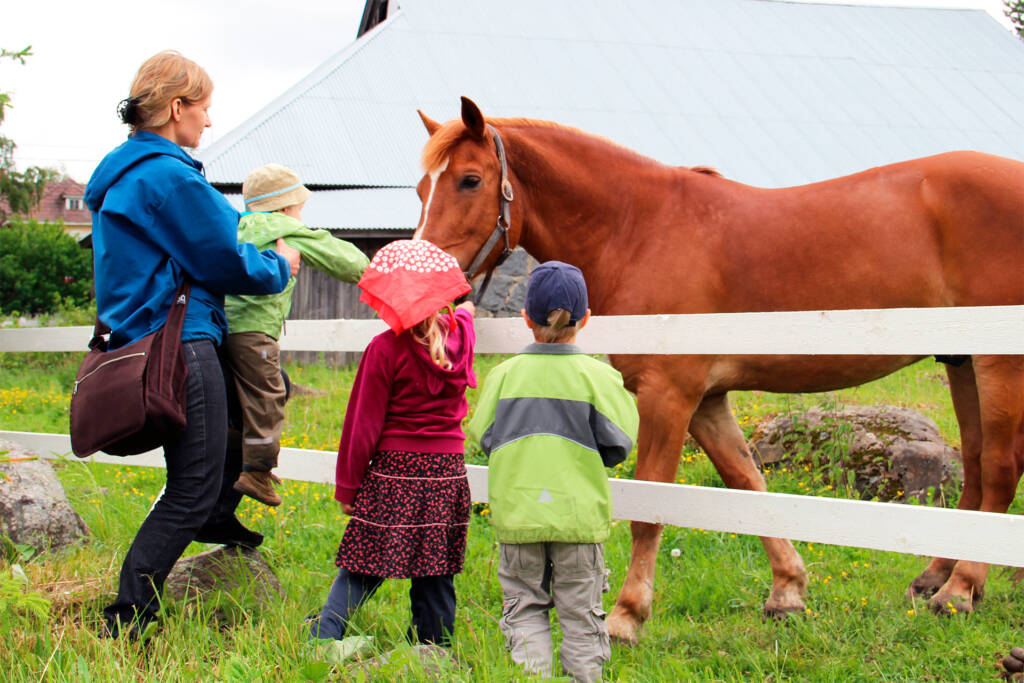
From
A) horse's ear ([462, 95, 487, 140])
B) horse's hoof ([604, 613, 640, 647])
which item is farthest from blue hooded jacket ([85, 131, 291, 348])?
horse's hoof ([604, 613, 640, 647])

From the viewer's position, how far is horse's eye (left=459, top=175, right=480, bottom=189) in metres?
3.30

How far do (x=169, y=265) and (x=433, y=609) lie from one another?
1.41 meters

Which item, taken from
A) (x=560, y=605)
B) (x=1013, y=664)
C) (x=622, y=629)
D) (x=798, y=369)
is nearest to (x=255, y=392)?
(x=560, y=605)

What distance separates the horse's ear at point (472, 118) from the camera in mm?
3201

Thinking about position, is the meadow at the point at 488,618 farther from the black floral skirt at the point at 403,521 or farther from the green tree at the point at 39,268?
the green tree at the point at 39,268

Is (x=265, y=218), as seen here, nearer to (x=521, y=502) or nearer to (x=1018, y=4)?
(x=521, y=502)

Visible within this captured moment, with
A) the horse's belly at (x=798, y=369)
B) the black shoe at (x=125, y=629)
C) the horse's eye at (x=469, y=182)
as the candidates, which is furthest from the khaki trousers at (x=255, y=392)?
the horse's belly at (x=798, y=369)

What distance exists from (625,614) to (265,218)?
2.07m

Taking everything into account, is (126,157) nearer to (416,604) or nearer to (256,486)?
(256,486)

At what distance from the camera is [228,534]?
3.44 metres

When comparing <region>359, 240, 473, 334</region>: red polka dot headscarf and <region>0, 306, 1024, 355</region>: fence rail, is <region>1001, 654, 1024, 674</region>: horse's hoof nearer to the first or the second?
<region>0, 306, 1024, 355</region>: fence rail

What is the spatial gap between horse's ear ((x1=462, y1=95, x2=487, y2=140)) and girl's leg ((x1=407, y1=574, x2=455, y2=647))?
1748 millimetres

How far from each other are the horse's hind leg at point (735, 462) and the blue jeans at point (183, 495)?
208 centimetres

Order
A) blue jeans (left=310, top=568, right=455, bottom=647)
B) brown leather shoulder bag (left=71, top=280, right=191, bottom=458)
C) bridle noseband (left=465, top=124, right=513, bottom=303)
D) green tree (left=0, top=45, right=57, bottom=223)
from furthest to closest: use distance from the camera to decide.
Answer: green tree (left=0, top=45, right=57, bottom=223) < bridle noseband (left=465, top=124, right=513, bottom=303) < blue jeans (left=310, top=568, right=455, bottom=647) < brown leather shoulder bag (left=71, top=280, right=191, bottom=458)
